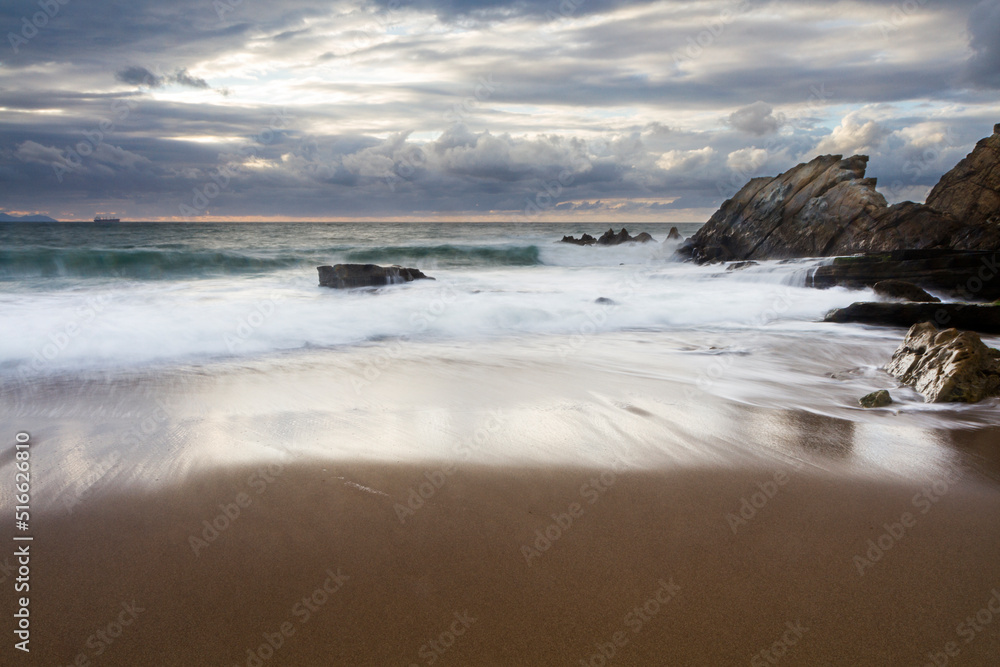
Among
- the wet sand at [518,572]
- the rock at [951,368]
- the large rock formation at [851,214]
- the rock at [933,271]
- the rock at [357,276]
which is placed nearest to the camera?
the wet sand at [518,572]

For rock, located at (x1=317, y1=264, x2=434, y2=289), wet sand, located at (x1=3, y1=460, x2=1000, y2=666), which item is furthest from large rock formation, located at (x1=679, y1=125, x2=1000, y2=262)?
wet sand, located at (x1=3, y1=460, x2=1000, y2=666)

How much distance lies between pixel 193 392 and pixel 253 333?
3190mm

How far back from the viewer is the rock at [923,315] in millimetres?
8461

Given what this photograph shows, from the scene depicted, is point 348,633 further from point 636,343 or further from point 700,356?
point 636,343

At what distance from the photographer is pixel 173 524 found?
2943 millimetres

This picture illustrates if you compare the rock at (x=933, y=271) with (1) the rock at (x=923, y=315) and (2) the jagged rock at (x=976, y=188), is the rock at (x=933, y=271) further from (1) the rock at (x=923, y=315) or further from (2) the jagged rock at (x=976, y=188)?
(2) the jagged rock at (x=976, y=188)

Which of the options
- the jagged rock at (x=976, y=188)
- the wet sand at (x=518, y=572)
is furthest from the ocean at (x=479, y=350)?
the jagged rock at (x=976, y=188)

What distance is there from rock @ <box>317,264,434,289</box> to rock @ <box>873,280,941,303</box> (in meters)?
11.6

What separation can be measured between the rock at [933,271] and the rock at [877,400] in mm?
9644

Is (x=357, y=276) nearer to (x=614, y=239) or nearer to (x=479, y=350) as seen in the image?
(x=479, y=350)

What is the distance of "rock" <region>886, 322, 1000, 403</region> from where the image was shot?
16.3 ft

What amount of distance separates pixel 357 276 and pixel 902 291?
12.8m

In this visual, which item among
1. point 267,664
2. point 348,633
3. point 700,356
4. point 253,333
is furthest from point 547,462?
point 253,333

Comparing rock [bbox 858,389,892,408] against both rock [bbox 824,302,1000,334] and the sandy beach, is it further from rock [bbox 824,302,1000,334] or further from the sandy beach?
rock [bbox 824,302,1000,334]
